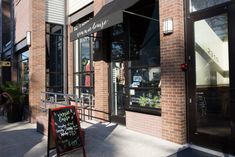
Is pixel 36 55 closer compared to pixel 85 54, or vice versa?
pixel 36 55

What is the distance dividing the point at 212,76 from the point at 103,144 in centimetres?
276

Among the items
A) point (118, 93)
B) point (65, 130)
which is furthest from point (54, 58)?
point (65, 130)

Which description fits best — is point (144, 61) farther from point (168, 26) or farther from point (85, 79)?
point (85, 79)

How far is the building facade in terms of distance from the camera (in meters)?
4.76

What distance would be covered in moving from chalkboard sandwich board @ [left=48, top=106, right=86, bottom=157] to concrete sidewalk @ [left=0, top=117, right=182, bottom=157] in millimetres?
371

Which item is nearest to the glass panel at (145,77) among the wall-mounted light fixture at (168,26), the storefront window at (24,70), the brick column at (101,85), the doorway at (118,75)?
the doorway at (118,75)

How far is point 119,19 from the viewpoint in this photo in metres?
5.49

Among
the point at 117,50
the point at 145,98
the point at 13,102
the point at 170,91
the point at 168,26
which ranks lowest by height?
the point at 13,102

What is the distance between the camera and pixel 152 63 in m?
6.27

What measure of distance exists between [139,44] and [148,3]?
1094 millimetres

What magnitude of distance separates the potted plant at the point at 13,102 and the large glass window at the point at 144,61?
4980 millimetres

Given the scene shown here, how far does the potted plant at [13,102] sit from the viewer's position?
30.6 feet

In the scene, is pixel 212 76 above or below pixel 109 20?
below

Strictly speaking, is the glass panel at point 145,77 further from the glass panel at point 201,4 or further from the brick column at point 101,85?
the glass panel at point 201,4
